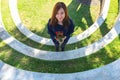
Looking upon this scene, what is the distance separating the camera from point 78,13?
14.1 metres

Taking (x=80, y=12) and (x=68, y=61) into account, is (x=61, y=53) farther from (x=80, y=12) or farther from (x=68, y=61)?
(x=80, y=12)

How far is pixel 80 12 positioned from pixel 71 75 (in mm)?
4144

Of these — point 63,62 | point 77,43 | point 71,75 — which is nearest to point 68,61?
point 63,62

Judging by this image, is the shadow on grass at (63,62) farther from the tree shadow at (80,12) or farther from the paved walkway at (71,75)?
the tree shadow at (80,12)

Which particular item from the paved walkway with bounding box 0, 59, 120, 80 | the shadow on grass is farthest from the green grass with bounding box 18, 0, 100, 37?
the paved walkway with bounding box 0, 59, 120, 80

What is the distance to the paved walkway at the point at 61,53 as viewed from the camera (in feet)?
38.6

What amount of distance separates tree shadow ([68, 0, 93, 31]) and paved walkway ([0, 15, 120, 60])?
1192 mm

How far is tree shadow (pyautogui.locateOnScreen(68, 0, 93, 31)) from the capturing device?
43.9ft

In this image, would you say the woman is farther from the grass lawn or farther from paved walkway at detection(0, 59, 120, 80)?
paved walkway at detection(0, 59, 120, 80)

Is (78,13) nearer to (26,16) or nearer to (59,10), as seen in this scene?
(26,16)

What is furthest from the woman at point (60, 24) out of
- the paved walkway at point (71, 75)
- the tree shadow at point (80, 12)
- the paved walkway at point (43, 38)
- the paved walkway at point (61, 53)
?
the tree shadow at point (80, 12)

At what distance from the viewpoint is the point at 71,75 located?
10.9 metres

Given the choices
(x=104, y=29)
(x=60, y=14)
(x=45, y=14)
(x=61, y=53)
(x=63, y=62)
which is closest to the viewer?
(x=60, y=14)

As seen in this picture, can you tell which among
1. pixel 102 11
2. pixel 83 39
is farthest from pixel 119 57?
pixel 102 11
